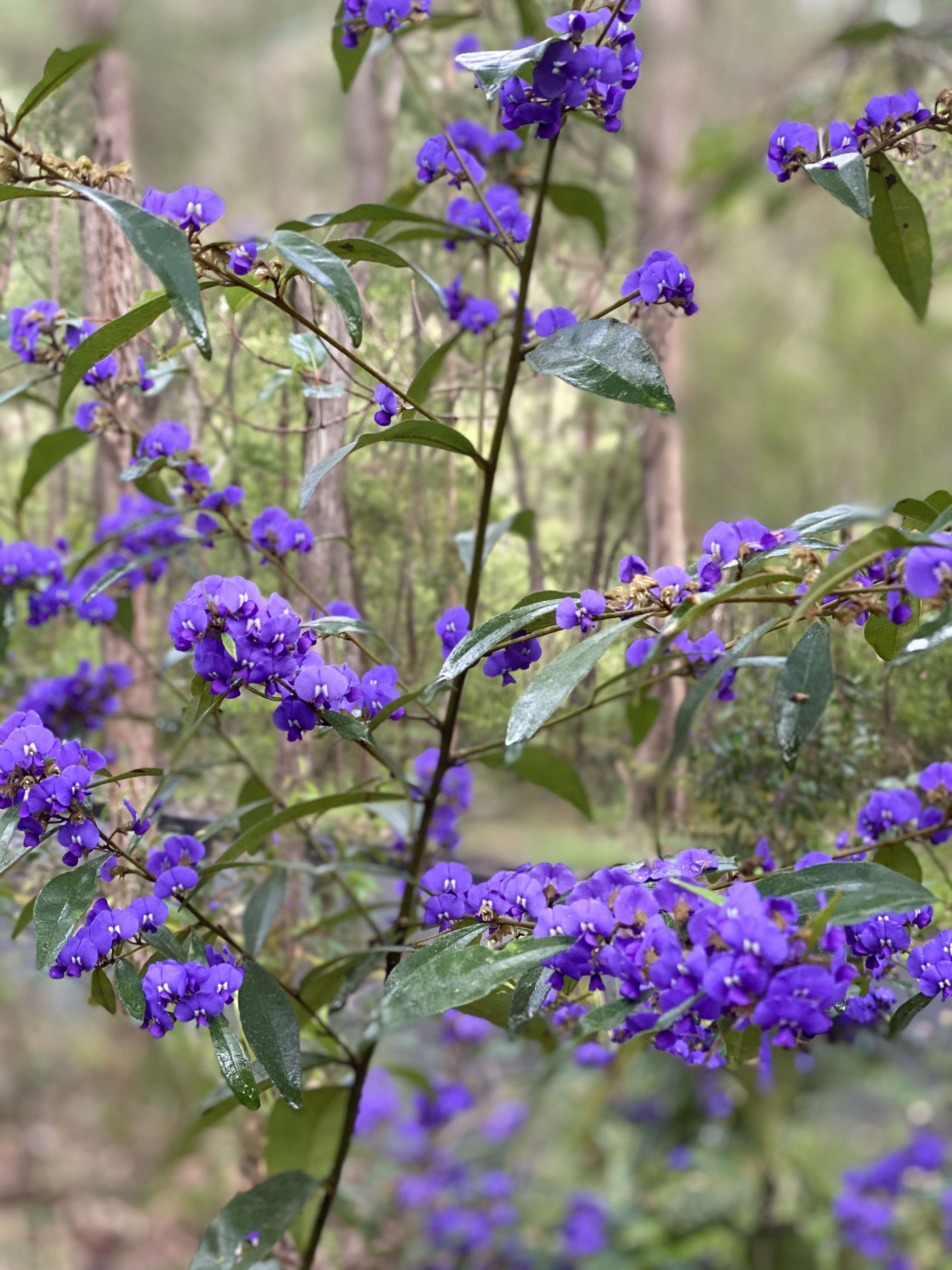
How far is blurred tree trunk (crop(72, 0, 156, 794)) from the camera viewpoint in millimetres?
1152

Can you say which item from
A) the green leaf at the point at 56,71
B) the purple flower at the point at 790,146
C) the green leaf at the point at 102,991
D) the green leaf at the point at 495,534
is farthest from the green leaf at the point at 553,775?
the green leaf at the point at 56,71

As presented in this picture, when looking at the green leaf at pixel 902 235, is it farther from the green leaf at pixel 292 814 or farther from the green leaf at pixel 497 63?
the green leaf at pixel 292 814

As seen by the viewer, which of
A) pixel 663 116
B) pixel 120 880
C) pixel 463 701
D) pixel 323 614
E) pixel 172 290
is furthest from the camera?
pixel 663 116

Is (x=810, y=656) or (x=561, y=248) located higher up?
(x=561, y=248)

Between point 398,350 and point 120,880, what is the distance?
1.97ft

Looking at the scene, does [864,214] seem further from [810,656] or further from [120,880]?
[120,880]

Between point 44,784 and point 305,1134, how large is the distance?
492 millimetres

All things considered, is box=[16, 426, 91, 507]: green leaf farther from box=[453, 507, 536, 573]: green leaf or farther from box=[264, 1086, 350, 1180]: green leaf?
box=[264, 1086, 350, 1180]: green leaf

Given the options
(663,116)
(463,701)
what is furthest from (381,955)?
(663,116)

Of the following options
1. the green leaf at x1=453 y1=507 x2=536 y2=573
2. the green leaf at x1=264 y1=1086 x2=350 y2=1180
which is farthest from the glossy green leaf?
the green leaf at x1=264 y1=1086 x2=350 y2=1180

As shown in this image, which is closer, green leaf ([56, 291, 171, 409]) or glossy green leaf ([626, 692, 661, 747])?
green leaf ([56, 291, 171, 409])

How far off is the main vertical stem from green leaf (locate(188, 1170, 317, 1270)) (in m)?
0.03

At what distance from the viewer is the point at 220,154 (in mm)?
1453

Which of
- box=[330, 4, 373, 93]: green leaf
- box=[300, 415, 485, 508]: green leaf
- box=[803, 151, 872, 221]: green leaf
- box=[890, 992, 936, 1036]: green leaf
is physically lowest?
box=[890, 992, 936, 1036]: green leaf
